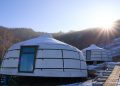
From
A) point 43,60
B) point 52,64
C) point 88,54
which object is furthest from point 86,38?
point 43,60

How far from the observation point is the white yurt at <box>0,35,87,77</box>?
16.4 meters

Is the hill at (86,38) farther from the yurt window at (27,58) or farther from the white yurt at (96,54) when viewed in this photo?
the yurt window at (27,58)

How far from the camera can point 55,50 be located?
16.8 metres

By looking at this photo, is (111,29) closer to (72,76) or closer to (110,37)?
(110,37)

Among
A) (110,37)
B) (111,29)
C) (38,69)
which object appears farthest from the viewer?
(111,29)

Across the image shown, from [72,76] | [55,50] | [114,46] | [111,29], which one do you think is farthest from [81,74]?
[111,29]

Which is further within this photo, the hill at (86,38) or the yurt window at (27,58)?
the hill at (86,38)

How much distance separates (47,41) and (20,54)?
5.50 ft

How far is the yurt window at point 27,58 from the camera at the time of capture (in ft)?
55.0

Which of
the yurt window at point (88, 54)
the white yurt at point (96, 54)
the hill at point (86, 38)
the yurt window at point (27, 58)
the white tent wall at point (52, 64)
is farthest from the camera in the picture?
the hill at point (86, 38)

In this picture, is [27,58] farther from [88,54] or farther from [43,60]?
[88,54]

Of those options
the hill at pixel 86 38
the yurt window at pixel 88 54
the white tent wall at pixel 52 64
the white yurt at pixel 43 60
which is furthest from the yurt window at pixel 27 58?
the hill at pixel 86 38

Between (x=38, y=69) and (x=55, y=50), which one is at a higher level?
(x=55, y=50)

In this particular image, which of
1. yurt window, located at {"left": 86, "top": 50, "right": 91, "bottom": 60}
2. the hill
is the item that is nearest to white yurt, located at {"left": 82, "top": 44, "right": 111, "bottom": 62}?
yurt window, located at {"left": 86, "top": 50, "right": 91, "bottom": 60}
